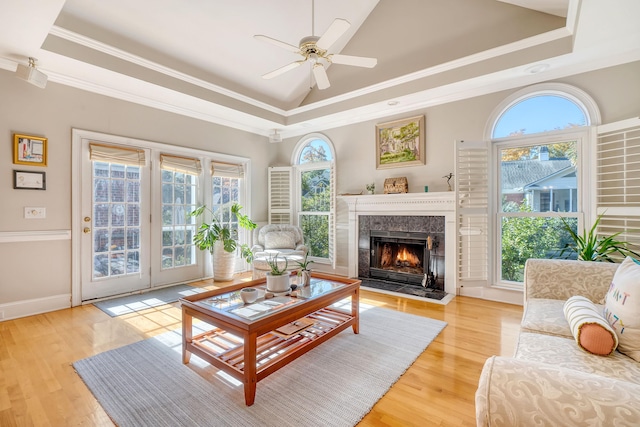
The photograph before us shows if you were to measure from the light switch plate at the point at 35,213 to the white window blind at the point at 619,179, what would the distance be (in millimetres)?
5991

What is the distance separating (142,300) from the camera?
382cm

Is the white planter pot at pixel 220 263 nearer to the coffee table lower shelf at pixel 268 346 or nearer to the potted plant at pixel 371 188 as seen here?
the coffee table lower shelf at pixel 268 346

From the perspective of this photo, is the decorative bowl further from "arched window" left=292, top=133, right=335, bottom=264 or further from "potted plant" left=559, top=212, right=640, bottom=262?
"potted plant" left=559, top=212, right=640, bottom=262

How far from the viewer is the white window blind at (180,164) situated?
4344 mm

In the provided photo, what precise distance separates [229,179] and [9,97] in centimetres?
278

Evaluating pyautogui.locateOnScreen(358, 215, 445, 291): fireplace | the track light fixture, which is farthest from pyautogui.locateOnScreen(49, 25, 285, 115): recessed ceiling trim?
pyautogui.locateOnScreen(358, 215, 445, 291): fireplace

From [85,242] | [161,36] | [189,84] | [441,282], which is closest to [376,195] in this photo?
[441,282]

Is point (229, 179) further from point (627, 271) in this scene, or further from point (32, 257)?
point (627, 271)

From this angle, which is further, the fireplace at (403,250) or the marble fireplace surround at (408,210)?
the fireplace at (403,250)

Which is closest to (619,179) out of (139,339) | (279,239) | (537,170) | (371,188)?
(537,170)

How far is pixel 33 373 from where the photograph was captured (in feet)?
7.10

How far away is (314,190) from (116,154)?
3.07 meters

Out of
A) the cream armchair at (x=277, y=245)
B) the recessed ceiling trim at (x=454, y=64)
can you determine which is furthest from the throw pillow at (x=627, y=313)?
the cream armchair at (x=277, y=245)

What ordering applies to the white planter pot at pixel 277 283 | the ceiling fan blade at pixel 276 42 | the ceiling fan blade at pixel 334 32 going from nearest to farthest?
the ceiling fan blade at pixel 334 32, the ceiling fan blade at pixel 276 42, the white planter pot at pixel 277 283
